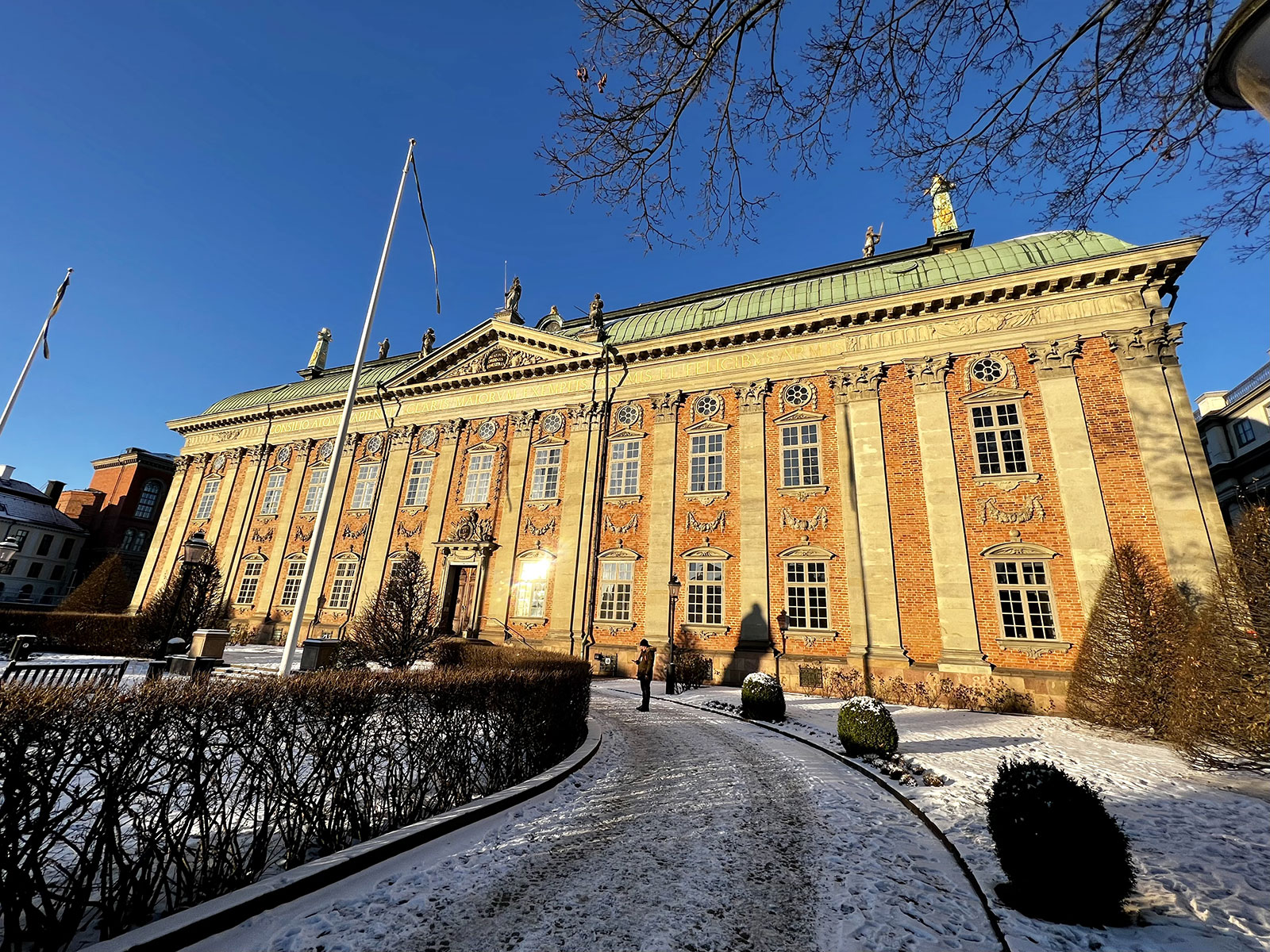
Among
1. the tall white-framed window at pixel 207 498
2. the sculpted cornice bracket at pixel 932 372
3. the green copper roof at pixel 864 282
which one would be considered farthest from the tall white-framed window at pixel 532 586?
the tall white-framed window at pixel 207 498

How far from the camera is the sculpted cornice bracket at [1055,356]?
18.0 metres

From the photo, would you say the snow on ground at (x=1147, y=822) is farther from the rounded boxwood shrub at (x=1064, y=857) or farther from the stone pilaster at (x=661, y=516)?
the stone pilaster at (x=661, y=516)

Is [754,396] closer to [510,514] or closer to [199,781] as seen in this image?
[510,514]

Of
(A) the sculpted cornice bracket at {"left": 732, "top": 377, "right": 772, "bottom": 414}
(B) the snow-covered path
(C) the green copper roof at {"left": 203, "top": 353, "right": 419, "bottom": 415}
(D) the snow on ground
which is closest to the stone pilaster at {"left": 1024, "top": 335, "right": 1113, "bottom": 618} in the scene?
(D) the snow on ground

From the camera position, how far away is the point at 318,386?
3475 cm

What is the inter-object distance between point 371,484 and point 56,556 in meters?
39.1

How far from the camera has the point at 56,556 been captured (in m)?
45.4

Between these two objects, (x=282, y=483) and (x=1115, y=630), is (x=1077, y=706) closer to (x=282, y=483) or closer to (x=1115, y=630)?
(x=1115, y=630)

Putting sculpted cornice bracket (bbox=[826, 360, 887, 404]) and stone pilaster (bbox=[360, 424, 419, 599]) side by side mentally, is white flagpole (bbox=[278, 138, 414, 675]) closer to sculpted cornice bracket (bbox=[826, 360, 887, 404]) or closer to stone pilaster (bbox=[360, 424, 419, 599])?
stone pilaster (bbox=[360, 424, 419, 599])

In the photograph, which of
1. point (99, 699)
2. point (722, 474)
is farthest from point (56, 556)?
point (99, 699)

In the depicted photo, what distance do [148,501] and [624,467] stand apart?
49.8 m

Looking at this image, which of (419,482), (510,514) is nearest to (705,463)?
(510,514)

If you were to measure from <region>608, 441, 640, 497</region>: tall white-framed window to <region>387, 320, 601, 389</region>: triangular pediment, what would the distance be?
4.68 m

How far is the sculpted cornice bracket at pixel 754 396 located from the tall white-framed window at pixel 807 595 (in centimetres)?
656
